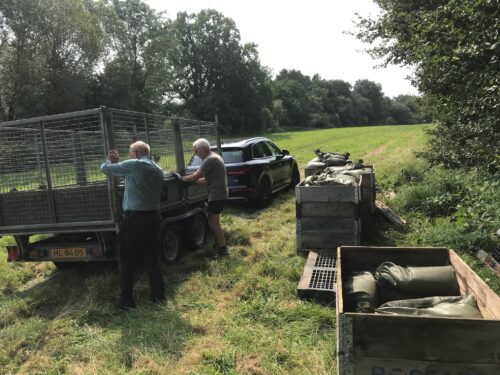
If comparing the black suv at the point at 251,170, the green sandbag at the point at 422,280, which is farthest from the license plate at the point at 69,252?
the black suv at the point at 251,170

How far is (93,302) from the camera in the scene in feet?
16.6

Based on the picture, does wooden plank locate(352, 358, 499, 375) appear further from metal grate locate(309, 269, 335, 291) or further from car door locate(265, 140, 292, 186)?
car door locate(265, 140, 292, 186)

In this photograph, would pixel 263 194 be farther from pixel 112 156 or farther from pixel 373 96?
pixel 373 96

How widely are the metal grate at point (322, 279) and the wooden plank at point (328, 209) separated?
4.21 ft

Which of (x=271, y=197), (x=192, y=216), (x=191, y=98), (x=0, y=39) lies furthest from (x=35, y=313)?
(x=191, y=98)

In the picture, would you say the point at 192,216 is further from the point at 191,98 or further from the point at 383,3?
the point at 191,98

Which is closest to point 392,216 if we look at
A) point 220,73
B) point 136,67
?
point 136,67

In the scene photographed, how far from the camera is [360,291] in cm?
323

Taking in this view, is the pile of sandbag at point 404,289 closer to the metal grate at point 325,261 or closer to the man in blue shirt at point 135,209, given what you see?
the metal grate at point 325,261

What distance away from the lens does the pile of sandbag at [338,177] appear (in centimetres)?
673

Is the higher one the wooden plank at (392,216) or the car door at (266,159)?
the car door at (266,159)

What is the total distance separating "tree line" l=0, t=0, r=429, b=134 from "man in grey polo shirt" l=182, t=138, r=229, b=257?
8.94m

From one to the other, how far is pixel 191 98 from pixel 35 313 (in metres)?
59.9

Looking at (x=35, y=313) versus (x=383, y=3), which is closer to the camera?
(x=35, y=313)
